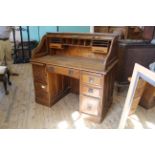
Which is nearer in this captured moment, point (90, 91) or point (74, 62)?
point (90, 91)

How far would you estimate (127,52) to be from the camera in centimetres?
258

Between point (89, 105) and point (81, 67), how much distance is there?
506 mm

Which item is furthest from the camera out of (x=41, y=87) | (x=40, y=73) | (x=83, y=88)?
(x=41, y=87)

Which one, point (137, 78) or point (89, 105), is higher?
point (137, 78)

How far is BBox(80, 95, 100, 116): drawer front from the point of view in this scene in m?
2.05

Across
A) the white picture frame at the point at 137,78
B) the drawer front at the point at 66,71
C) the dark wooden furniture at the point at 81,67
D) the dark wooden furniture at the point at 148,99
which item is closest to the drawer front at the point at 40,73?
the dark wooden furniture at the point at 81,67

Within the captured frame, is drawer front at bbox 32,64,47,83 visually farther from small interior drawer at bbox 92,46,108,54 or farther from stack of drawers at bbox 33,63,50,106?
small interior drawer at bbox 92,46,108,54

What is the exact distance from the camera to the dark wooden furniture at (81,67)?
1.95 m

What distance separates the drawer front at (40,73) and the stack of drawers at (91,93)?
0.56 metres

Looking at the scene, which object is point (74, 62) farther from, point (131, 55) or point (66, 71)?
point (131, 55)

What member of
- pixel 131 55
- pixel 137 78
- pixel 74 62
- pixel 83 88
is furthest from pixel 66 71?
pixel 131 55

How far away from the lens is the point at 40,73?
2287 mm
